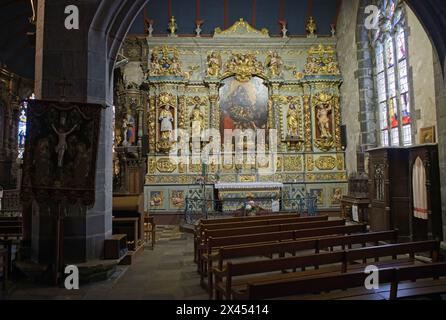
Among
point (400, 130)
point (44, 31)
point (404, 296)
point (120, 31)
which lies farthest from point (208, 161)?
point (404, 296)

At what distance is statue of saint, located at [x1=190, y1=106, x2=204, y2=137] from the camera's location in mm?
13148

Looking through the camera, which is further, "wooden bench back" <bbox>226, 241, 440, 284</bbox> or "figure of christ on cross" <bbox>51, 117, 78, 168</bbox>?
"figure of christ on cross" <bbox>51, 117, 78, 168</bbox>

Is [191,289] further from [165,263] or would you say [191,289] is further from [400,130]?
[400,130]

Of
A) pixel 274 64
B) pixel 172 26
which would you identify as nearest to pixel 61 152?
pixel 172 26

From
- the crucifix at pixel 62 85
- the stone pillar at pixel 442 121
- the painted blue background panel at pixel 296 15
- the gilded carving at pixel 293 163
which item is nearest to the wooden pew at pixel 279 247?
the stone pillar at pixel 442 121

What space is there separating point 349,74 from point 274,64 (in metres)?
2.88

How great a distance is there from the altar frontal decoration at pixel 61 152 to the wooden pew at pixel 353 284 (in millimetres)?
3048

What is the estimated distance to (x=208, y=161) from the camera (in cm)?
1305

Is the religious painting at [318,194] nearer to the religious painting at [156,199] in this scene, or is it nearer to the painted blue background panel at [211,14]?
the religious painting at [156,199]

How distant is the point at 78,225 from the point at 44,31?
10.2 feet

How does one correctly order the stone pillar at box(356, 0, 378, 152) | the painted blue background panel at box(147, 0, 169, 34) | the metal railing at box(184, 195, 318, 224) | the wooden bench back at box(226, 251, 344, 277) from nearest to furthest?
the wooden bench back at box(226, 251, 344, 277) < the metal railing at box(184, 195, 318, 224) < the stone pillar at box(356, 0, 378, 152) < the painted blue background panel at box(147, 0, 169, 34)

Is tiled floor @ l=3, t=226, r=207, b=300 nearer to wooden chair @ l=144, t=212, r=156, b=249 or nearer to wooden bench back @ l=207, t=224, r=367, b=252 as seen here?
wooden bench back @ l=207, t=224, r=367, b=252

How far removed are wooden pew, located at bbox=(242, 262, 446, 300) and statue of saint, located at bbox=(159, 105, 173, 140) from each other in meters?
10.3

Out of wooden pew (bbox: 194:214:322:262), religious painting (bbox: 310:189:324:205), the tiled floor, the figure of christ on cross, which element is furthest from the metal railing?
the figure of christ on cross
